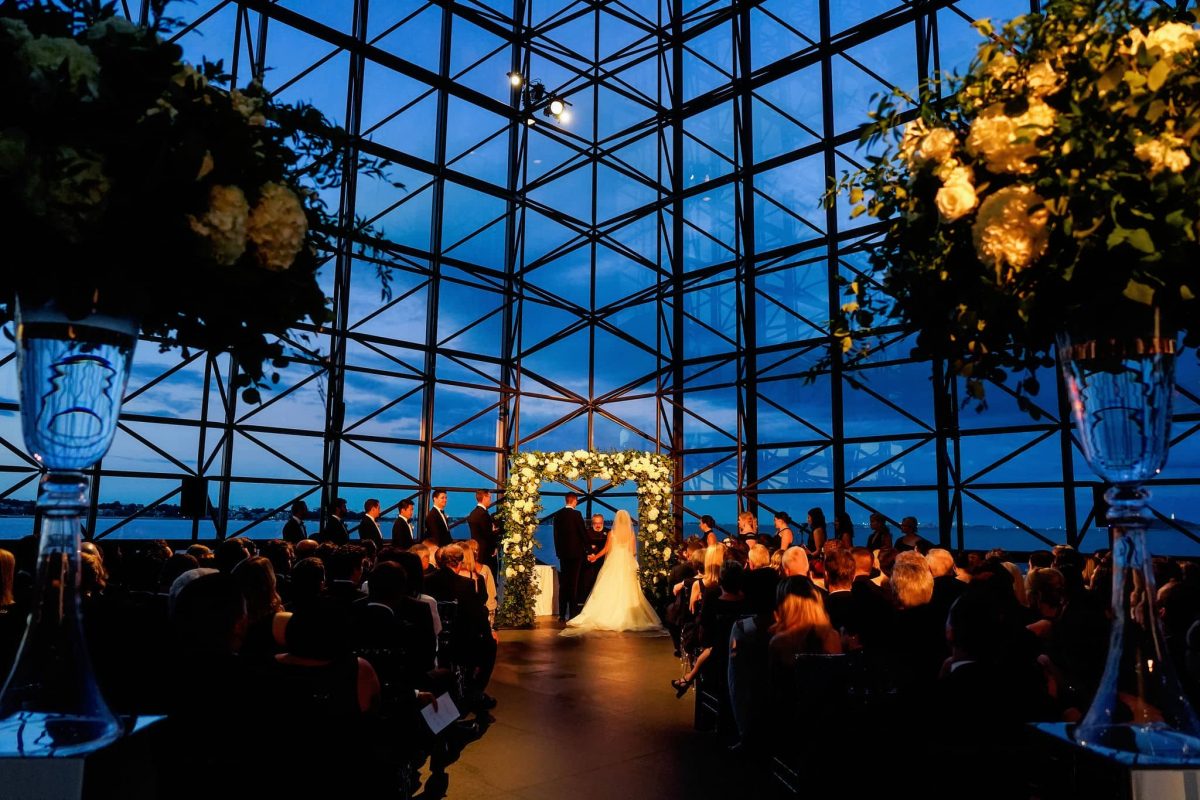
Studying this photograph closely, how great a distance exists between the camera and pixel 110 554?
232 inches

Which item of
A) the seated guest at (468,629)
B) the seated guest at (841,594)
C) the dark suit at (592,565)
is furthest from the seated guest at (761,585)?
the dark suit at (592,565)

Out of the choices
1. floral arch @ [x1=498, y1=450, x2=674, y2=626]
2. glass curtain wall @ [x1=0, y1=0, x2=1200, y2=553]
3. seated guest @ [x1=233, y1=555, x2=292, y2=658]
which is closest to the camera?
seated guest @ [x1=233, y1=555, x2=292, y2=658]

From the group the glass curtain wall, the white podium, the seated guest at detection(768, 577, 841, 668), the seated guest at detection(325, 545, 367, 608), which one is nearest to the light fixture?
the glass curtain wall

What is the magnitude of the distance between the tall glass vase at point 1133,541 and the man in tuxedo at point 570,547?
9.55m

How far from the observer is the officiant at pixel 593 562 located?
11.2 metres

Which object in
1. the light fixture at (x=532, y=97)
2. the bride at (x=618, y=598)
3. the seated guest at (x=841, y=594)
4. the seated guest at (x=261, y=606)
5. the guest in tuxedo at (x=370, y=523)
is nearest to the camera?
the seated guest at (x=261, y=606)

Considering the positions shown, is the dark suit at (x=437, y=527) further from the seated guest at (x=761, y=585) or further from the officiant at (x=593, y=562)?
the seated guest at (x=761, y=585)

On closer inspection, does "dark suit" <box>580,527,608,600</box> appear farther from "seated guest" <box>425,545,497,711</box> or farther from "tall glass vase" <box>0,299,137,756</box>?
"tall glass vase" <box>0,299,137,756</box>

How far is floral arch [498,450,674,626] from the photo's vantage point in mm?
10562

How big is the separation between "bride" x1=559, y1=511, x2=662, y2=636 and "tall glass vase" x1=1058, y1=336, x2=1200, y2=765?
9.02m

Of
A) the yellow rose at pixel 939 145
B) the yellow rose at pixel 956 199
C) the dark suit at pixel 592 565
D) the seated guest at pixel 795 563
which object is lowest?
the dark suit at pixel 592 565

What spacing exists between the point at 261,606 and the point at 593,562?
8192 mm

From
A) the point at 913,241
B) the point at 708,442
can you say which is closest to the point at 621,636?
the point at 708,442

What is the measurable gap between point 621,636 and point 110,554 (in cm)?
556
